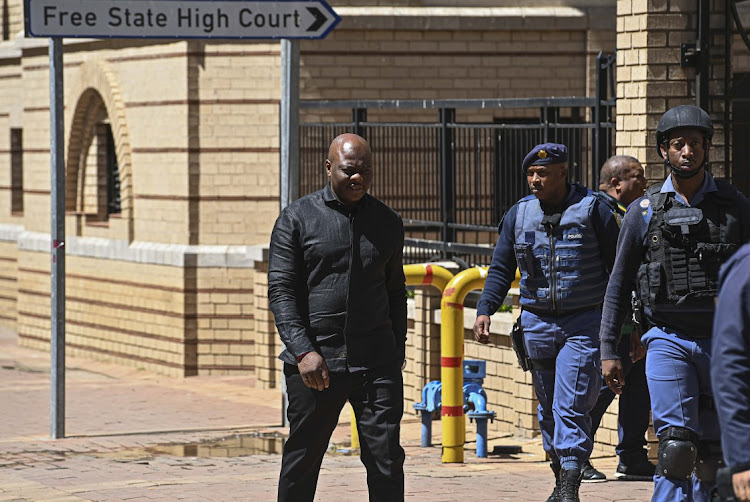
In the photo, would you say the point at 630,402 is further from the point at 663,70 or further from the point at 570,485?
the point at 663,70

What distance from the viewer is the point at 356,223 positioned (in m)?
6.45

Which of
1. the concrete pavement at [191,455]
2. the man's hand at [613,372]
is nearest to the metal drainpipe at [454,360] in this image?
the concrete pavement at [191,455]

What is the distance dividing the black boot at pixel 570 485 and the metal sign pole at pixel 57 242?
16.1ft

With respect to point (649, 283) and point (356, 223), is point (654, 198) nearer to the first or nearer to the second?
point (649, 283)

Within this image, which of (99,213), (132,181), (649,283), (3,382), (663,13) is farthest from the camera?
(99,213)

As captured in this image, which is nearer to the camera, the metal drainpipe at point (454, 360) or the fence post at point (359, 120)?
the metal drainpipe at point (454, 360)

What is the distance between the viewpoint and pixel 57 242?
436 inches

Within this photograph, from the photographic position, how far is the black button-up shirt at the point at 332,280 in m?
6.38

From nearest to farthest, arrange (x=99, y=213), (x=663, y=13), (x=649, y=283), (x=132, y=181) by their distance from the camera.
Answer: (x=649, y=283), (x=663, y=13), (x=132, y=181), (x=99, y=213)

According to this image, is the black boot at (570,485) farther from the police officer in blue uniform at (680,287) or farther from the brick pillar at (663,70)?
the brick pillar at (663,70)

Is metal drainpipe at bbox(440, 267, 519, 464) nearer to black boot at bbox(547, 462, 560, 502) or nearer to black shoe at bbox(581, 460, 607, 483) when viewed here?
black shoe at bbox(581, 460, 607, 483)

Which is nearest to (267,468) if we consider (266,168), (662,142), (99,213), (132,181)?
(662,142)

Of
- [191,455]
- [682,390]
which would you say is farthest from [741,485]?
[191,455]

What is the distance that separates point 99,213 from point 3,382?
9.51 feet
